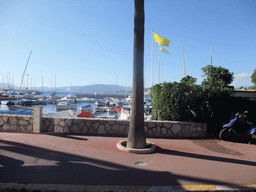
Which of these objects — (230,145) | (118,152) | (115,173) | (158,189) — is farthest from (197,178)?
(230,145)

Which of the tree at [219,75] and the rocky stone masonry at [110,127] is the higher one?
the tree at [219,75]

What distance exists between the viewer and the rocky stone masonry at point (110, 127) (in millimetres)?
7078

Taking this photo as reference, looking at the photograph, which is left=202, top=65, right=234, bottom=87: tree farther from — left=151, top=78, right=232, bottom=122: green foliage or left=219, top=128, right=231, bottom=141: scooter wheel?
left=219, top=128, right=231, bottom=141: scooter wheel

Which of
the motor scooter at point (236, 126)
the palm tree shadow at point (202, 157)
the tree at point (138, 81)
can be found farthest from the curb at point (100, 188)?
the motor scooter at point (236, 126)

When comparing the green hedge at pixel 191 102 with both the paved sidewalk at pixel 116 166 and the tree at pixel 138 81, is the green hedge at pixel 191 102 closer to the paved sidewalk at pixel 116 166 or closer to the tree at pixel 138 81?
the paved sidewalk at pixel 116 166

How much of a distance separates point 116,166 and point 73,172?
3.21ft

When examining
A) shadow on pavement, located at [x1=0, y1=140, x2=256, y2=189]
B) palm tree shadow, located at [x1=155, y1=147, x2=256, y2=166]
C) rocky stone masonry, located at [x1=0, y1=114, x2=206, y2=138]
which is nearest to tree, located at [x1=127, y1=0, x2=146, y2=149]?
palm tree shadow, located at [x1=155, y1=147, x2=256, y2=166]

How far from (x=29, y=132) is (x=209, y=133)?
25.2 ft

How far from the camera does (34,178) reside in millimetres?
3338

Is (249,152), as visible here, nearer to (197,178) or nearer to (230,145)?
(230,145)

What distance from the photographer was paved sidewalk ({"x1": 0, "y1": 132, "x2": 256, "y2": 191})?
324cm

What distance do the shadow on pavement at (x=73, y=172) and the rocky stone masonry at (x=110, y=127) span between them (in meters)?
2.41

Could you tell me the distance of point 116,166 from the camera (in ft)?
13.4

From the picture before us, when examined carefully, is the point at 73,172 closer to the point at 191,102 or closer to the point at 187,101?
the point at 187,101
